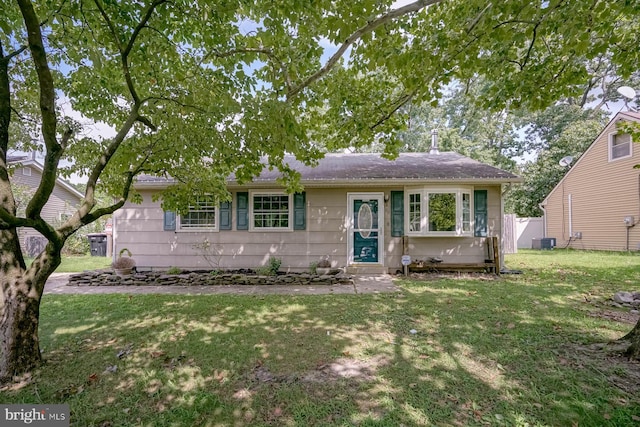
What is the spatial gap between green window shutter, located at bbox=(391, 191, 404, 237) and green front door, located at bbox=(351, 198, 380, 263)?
42 centimetres

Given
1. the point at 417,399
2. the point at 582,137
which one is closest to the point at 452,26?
the point at 417,399

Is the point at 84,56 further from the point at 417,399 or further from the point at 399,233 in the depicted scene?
the point at 399,233

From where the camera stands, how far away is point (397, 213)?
7793 mm

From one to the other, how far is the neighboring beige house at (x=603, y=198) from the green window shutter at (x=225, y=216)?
14002mm

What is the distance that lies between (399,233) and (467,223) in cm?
179

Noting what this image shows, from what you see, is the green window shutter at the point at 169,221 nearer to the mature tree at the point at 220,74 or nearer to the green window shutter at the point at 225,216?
the green window shutter at the point at 225,216

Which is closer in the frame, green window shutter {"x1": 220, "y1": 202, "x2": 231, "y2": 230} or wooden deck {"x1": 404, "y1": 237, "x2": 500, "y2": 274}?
wooden deck {"x1": 404, "y1": 237, "x2": 500, "y2": 274}

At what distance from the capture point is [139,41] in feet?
11.7

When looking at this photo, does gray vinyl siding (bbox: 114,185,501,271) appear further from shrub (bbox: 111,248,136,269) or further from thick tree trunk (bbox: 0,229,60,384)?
thick tree trunk (bbox: 0,229,60,384)

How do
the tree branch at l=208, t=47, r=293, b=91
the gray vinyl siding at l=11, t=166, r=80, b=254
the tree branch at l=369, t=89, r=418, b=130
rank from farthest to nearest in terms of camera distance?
the gray vinyl siding at l=11, t=166, r=80, b=254 < the tree branch at l=369, t=89, r=418, b=130 < the tree branch at l=208, t=47, r=293, b=91

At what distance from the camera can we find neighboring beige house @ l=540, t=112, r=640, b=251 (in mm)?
11742

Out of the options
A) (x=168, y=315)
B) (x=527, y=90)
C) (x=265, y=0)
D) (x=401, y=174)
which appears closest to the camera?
(x=265, y=0)

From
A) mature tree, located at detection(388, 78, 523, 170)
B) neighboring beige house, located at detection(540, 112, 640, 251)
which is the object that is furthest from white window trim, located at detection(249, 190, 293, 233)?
mature tree, located at detection(388, 78, 523, 170)

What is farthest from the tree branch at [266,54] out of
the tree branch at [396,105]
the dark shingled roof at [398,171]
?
the dark shingled roof at [398,171]
